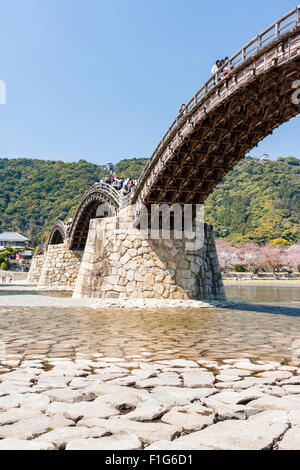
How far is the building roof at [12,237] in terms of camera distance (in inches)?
3681

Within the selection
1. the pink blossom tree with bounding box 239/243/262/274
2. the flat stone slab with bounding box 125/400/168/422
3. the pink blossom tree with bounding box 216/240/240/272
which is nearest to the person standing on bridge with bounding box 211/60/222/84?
the flat stone slab with bounding box 125/400/168/422

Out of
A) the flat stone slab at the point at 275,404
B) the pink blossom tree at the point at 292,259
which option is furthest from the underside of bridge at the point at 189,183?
the pink blossom tree at the point at 292,259

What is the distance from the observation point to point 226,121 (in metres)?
13.2

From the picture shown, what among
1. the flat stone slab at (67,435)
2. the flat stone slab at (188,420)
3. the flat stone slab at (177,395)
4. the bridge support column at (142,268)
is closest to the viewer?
the flat stone slab at (67,435)

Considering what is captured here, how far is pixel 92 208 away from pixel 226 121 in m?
20.4

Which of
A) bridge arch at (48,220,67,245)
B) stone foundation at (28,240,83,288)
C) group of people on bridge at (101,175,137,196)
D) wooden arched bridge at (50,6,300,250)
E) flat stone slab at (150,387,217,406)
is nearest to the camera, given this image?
flat stone slab at (150,387,217,406)

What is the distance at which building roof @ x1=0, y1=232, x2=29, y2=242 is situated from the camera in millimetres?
93500

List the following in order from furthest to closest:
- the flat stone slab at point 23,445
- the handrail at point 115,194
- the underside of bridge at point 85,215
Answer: the underside of bridge at point 85,215 < the handrail at point 115,194 < the flat stone slab at point 23,445

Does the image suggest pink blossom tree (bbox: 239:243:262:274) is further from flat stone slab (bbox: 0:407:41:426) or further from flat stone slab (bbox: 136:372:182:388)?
flat stone slab (bbox: 0:407:41:426)

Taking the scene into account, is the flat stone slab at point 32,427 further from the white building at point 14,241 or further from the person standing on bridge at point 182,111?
the white building at point 14,241

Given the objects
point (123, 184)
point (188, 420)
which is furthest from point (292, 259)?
point (188, 420)

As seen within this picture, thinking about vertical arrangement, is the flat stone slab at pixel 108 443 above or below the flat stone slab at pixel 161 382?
above
